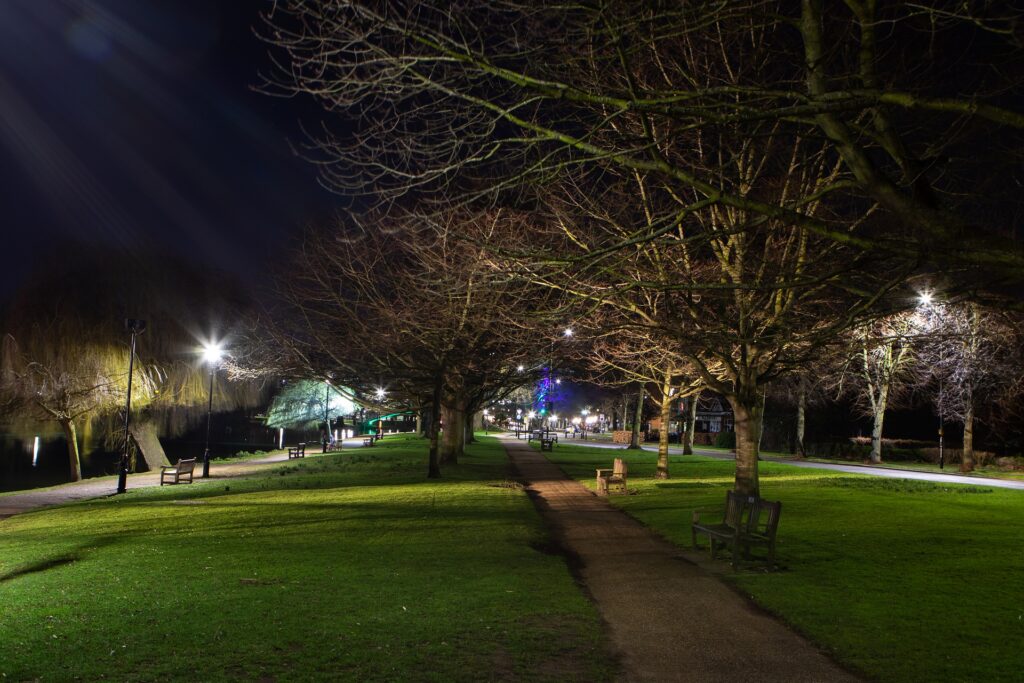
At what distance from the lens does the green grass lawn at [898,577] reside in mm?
7238

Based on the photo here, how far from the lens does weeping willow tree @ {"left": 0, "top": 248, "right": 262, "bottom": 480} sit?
31.1 metres

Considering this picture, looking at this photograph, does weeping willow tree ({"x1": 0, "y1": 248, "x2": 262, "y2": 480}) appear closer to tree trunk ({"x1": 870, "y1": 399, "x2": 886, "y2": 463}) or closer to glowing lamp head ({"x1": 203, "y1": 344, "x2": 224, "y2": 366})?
glowing lamp head ({"x1": 203, "y1": 344, "x2": 224, "y2": 366})

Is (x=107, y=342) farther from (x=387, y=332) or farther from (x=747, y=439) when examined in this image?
(x=747, y=439)

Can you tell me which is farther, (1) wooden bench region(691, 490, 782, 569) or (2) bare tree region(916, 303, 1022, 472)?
(2) bare tree region(916, 303, 1022, 472)

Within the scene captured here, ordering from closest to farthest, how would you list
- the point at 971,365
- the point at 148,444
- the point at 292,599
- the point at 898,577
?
1. the point at 292,599
2. the point at 898,577
3. the point at 148,444
4. the point at 971,365

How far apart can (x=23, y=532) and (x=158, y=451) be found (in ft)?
75.6

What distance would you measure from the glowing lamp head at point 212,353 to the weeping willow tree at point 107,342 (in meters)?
0.62

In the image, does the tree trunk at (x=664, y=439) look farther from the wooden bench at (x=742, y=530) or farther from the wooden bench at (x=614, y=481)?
the wooden bench at (x=742, y=530)

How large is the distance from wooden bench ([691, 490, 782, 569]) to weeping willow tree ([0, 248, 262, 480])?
1087 inches

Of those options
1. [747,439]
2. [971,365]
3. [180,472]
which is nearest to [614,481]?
[747,439]

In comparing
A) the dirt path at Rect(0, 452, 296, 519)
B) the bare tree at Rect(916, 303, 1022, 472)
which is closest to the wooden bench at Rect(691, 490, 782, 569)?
the dirt path at Rect(0, 452, 296, 519)

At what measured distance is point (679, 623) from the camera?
8328 mm

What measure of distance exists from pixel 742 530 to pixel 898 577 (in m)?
2.35

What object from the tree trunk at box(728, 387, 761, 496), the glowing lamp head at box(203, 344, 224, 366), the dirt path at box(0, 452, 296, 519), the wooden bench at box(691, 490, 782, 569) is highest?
the glowing lamp head at box(203, 344, 224, 366)
